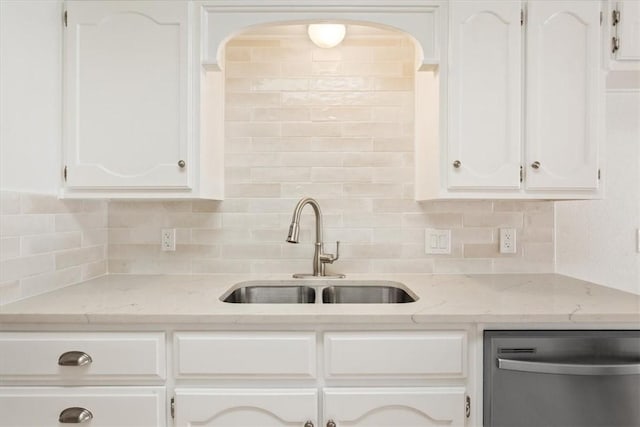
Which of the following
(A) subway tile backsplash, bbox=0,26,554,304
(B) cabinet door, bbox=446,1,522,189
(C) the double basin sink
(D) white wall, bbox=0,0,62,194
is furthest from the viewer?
(A) subway tile backsplash, bbox=0,26,554,304

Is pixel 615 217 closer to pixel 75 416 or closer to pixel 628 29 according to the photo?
pixel 628 29

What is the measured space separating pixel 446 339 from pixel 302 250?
878 millimetres

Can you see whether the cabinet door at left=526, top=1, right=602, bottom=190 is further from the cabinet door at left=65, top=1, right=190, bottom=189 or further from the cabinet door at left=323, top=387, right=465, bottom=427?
the cabinet door at left=65, top=1, right=190, bottom=189

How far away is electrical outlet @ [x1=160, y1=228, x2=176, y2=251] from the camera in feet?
6.77

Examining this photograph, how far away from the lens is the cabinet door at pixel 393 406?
1.36 meters

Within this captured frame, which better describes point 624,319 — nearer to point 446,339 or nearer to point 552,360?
point 552,360

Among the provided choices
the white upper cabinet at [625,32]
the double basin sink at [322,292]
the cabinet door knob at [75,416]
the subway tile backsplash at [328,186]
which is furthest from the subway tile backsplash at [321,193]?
the cabinet door knob at [75,416]

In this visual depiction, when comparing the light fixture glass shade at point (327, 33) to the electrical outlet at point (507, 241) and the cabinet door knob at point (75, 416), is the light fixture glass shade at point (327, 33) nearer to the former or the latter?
the electrical outlet at point (507, 241)

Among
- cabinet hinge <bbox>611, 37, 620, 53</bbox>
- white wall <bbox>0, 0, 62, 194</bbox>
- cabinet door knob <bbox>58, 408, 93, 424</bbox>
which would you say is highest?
cabinet hinge <bbox>611, 37, 620, 53</bbox>

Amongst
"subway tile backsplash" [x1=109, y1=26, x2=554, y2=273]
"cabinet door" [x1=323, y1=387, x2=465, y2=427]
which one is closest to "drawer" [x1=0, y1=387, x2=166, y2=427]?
"cabinet door" [x1=323, y1=387, x2=465, y2=427]

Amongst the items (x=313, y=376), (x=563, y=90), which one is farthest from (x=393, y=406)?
(x=563, y=90)

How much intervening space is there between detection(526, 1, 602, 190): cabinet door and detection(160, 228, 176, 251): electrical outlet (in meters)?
1.57

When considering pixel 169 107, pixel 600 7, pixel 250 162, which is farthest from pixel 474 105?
pixel 169 107

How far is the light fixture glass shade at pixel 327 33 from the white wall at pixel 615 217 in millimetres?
1251
